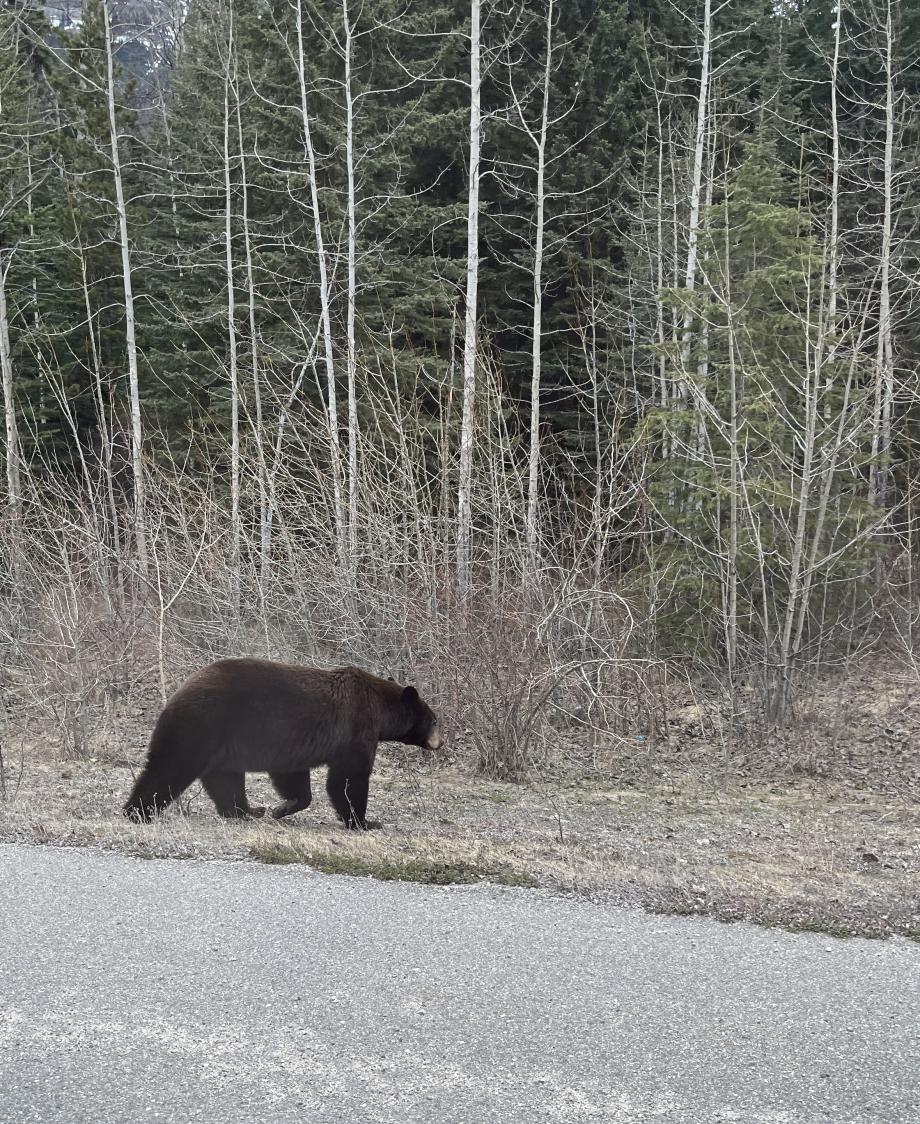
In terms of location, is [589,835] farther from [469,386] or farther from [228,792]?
[469,386]

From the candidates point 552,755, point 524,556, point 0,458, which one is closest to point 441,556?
point 524,556

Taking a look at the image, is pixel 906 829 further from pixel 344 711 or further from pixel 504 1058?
pixel 504 1058

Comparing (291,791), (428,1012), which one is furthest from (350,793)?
(428,1012)

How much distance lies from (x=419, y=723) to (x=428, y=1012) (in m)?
4.45

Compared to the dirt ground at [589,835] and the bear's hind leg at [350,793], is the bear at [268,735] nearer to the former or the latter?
the bear's hind leg at [350,793]

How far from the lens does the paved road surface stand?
3.69 m

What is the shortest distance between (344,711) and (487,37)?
72.7ft

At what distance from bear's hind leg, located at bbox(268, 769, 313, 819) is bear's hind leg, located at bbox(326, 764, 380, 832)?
33 cm

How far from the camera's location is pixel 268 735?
7.52m

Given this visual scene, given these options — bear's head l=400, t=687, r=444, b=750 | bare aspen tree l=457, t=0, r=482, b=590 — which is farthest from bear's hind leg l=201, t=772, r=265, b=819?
bare aspen tree l=457, t=0, r=482, b=590

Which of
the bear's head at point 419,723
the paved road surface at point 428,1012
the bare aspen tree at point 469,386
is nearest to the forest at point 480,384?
the bare aspen tree at point 469,386

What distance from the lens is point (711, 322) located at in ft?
46.5

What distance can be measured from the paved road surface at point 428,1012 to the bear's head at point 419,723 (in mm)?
2842

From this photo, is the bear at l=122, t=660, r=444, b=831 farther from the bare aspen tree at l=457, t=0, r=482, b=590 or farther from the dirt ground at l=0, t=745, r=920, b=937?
the bare aspen tree at l=457, t=0, r=482, b=590
